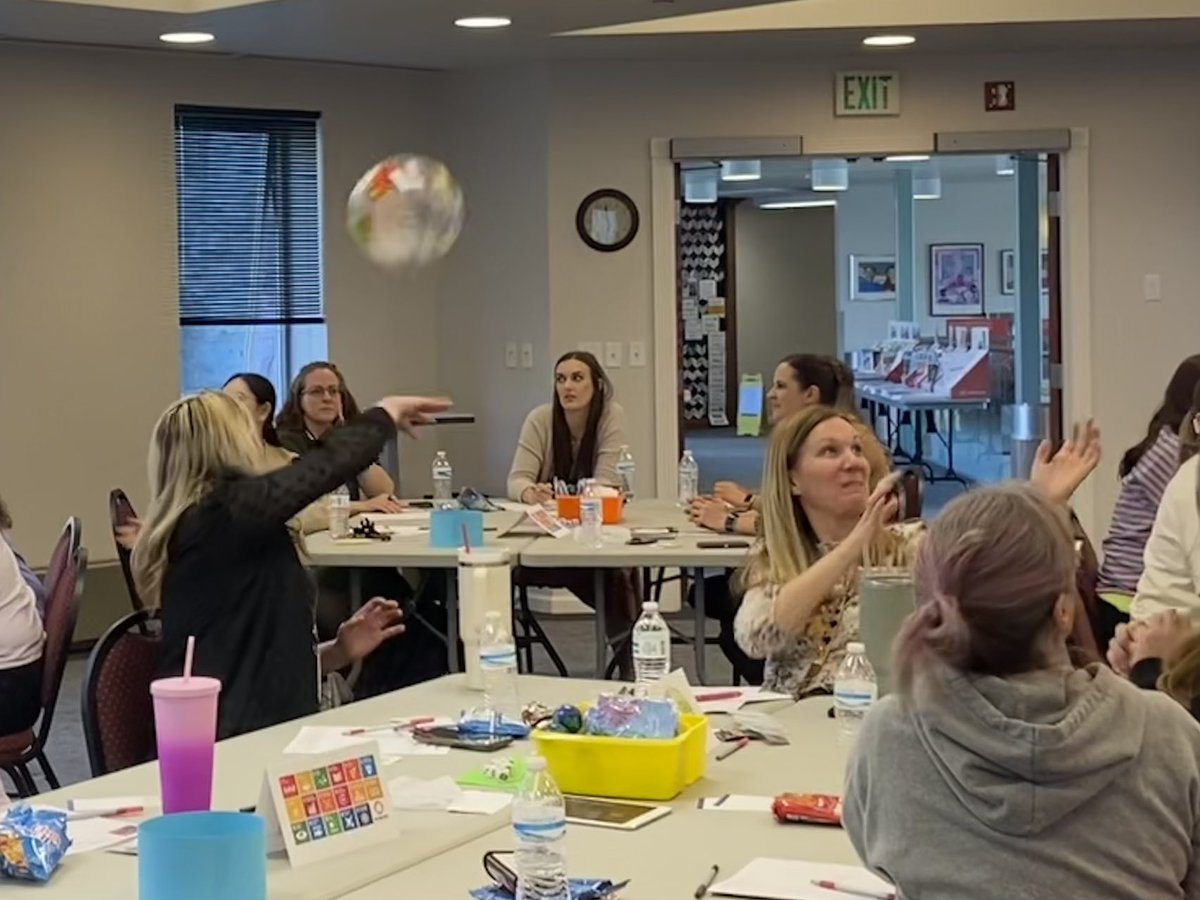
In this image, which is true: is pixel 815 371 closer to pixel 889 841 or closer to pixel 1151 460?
pixel 1151 460

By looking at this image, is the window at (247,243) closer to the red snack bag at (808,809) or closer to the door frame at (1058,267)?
the door frame at (1058,267)

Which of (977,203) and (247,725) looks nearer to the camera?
(247,725)

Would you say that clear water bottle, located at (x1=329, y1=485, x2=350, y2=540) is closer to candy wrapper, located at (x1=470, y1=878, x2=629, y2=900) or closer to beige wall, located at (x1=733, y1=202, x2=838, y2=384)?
candy wrapper, located at (x1=470, y1=878, x2=629, y2=900)

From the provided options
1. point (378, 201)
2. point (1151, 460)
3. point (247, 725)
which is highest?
point (378, 201)

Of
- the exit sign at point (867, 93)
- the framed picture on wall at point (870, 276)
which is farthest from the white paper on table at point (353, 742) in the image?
the framed picture on wall at point (870, 276)

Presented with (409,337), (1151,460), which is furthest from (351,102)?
(1151,460)

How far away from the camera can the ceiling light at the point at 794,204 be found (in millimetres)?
19438

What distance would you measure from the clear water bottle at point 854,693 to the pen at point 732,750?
162 mm

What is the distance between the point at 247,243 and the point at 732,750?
226 inches

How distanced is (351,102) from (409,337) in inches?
45.6

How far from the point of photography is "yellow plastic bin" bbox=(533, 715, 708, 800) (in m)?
2.54

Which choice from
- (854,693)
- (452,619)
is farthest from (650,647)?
(452,619)

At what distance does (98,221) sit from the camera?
7504 mm

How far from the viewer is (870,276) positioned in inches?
739
